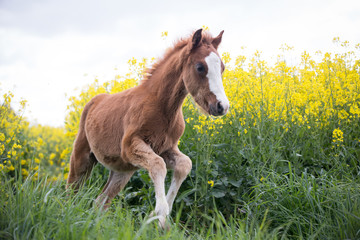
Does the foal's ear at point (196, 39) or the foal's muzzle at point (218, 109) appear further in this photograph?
the foal's ear at point (196, 39)

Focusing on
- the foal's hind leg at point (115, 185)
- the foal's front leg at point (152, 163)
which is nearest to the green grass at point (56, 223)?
the foal's front leg at point (152, 163)

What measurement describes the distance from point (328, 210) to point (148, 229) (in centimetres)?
185

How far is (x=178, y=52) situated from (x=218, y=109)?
3.14 feet

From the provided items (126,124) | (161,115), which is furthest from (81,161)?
(161,115)

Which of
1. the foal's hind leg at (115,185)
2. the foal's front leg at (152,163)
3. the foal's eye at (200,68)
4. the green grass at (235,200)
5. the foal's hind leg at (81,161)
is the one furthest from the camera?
the foal's hind leg at (81,161)

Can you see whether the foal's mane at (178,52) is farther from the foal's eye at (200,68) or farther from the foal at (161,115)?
the foal's eye at (200,68)

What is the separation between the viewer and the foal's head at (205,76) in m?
3.13

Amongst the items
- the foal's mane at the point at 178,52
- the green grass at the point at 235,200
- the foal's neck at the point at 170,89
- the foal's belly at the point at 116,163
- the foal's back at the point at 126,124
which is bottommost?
the green grass at the point at 235,200

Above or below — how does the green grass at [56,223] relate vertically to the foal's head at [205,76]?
below

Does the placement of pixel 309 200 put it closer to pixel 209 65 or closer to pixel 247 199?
pixel 247 199

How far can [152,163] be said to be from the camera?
3121 millimetres

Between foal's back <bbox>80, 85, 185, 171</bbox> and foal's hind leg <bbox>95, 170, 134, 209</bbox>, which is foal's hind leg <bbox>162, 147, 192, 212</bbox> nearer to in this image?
foal's back <bbox>80, 85, 185, 171</bbox>

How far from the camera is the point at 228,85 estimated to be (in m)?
5.34

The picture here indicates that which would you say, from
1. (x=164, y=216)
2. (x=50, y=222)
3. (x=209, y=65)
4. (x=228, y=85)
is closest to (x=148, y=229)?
(x=164, y=216)
